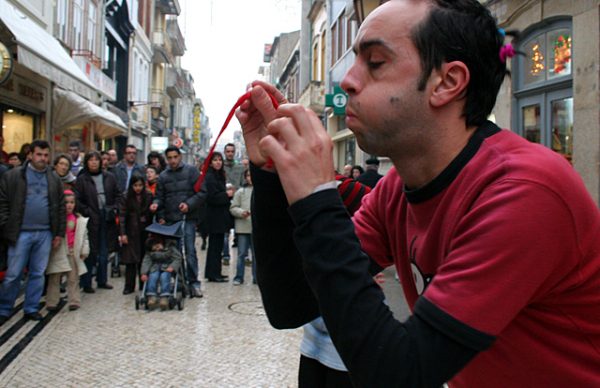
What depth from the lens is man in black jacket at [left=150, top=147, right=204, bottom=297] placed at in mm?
7602

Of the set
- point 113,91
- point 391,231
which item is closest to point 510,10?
point 391,231

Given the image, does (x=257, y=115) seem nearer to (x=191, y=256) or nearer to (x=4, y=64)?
(x=191, y=256)

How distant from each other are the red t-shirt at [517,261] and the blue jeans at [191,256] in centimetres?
670

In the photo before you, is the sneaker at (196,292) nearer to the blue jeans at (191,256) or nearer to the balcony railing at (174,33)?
the blue jeans at (191,256)

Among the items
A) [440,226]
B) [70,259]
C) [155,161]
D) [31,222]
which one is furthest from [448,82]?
[155,161]

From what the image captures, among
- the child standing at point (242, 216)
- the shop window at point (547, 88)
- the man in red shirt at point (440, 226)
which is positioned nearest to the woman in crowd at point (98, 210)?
the child standing at point (242, 216)

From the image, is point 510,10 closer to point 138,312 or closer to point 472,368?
point 138,312

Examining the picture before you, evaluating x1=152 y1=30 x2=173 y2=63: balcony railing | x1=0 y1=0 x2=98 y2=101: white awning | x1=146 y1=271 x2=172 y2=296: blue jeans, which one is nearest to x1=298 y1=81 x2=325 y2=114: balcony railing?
x1=152 y1=30 x2=173 y2=63: balcony railing

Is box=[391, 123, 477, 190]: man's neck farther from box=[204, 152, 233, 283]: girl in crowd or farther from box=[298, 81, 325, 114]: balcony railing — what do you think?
box=[298, 81, 325, 114]: balcony railing

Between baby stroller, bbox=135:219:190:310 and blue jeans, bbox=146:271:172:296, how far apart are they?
61 millimetres

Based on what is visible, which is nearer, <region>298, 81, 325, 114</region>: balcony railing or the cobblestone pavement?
the cobblestone pavement

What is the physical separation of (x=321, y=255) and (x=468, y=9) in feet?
2.07

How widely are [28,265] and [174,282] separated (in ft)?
5.51

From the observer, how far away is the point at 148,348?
5.09 metres
